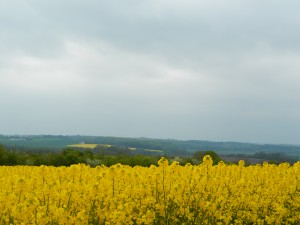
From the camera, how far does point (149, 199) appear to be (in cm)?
794

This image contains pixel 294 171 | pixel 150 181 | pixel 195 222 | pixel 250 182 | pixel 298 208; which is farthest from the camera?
pixel 294 171

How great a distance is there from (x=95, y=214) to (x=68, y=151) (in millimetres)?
27765

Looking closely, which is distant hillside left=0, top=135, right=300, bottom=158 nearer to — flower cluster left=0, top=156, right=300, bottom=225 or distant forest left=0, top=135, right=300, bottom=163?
distant forest left=0, top=135, right=300, bottom=163

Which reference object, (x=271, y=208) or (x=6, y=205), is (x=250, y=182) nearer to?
(x=271, y=208)

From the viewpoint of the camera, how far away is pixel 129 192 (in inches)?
336

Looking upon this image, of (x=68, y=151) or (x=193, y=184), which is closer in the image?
(x=193, y=184)

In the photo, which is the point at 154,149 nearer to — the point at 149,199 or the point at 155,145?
the point at 155,145

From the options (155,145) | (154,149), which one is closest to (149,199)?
(154,149)

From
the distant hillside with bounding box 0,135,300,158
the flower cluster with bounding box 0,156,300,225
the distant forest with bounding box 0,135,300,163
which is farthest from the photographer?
the distant hillside with bounding box 0,135,300,158

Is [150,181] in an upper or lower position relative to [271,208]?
upper

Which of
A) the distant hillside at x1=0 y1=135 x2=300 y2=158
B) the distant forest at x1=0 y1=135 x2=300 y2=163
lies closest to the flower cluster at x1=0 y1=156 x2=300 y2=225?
the distant forest at x1=0 y1=135 x2=300 y2=163

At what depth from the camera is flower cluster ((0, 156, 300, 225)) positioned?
22.8ft

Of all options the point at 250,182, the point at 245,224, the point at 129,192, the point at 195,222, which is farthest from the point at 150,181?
the point at 250,182

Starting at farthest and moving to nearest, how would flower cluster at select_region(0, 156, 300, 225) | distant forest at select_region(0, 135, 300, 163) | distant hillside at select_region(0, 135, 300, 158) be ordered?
distant hillside at select_region(0, 135, 300, 158)
distant forest at select_region(0, 135, 300, 163)
flower cluster at select_region(0, 156, 300, 225)
